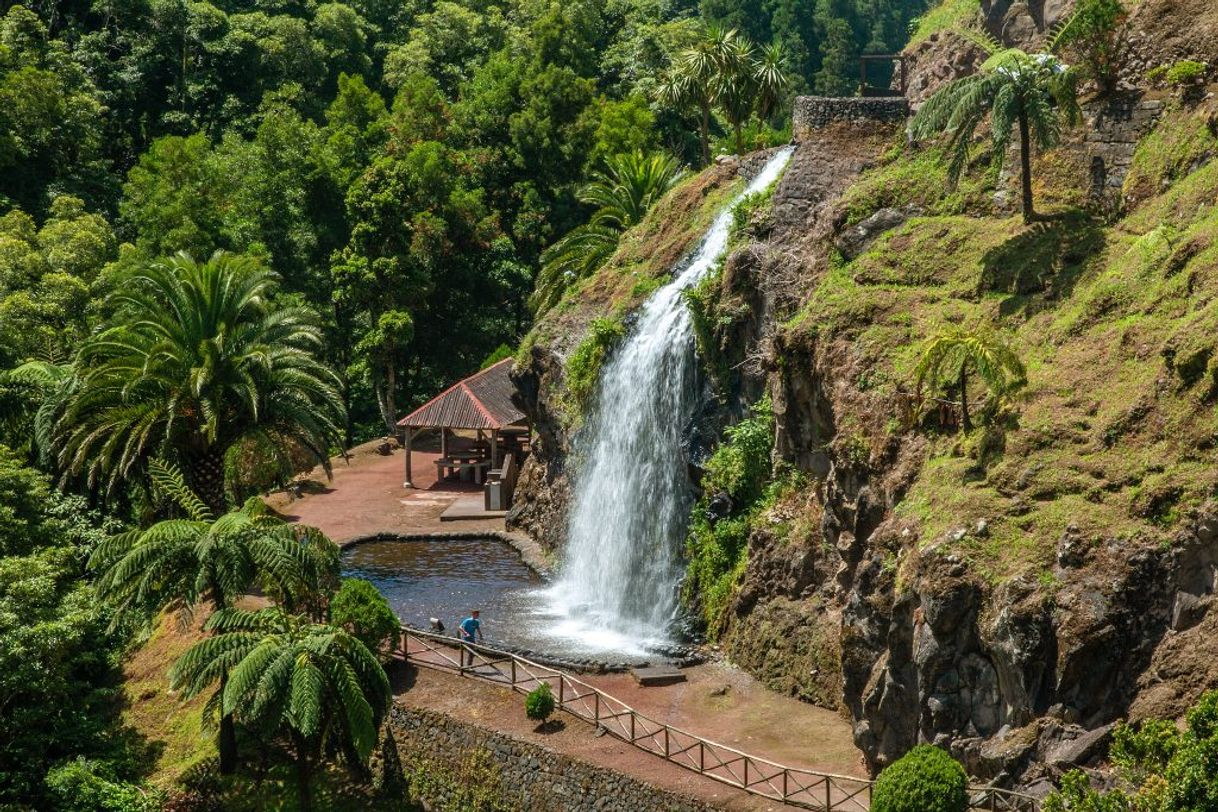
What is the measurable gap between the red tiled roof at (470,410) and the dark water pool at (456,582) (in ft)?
20.5

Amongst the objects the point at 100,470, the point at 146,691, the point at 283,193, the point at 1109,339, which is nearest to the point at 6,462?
the point at 100,470

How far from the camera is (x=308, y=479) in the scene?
53.6m

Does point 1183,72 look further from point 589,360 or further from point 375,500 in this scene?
point 375,500

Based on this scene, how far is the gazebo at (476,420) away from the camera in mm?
52062

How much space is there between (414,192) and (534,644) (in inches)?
1271

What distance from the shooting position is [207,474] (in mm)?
38688

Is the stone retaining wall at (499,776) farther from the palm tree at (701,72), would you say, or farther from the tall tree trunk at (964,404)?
the palm tree at (701,72)

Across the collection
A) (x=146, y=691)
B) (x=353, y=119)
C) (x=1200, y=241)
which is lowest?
(x=146, y=691)

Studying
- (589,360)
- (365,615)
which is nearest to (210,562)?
(365,615)

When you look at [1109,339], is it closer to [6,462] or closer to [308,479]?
[6,462]

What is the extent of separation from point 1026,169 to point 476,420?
24680mm

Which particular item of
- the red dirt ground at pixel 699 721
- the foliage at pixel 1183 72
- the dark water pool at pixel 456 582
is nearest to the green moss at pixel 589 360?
the dark water pool at pixel 456 582

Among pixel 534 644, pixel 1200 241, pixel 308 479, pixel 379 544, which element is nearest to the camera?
pixel 1200 241

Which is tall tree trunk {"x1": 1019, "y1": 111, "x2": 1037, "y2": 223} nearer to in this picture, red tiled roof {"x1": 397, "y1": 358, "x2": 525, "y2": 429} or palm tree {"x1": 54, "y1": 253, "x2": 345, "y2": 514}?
palm tree {"x1": 54, "y1": 253, "x2": 345, "y2": 514}
